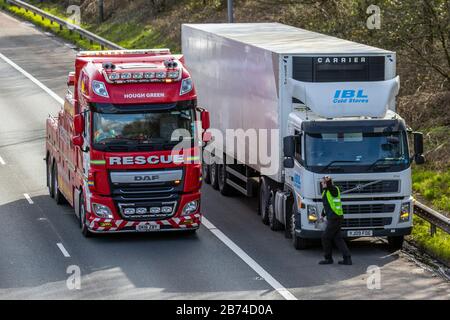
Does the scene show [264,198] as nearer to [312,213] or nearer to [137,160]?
[312,213]

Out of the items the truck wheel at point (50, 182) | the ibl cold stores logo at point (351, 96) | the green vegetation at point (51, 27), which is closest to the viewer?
the ibl cold stores logo at point (351, 96)

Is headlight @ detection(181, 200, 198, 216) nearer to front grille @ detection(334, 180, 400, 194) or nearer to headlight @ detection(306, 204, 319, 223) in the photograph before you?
headlight @ detection(306, 204, 319, 223)

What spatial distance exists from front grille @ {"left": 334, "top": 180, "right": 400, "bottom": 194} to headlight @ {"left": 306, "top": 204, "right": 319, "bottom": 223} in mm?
650

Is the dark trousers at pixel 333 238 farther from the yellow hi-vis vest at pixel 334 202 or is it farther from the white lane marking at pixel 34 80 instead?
the white lane marking at pixel 34 80

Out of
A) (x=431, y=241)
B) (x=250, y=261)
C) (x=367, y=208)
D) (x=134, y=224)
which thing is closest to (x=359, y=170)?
(x=367, y=208)

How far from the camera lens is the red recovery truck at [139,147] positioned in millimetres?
24484

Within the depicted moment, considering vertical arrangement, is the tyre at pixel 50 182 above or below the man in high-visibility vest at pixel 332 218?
below

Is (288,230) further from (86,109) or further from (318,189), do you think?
(86,109)

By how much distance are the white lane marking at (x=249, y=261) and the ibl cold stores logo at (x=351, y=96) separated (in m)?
3.60

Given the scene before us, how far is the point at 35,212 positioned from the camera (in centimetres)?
2842

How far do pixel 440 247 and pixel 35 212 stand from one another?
986 centimetres

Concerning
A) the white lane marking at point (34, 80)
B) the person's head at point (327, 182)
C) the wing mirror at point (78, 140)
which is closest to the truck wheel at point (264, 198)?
the person's head at point (327, 182)

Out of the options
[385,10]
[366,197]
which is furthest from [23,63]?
[366,197]

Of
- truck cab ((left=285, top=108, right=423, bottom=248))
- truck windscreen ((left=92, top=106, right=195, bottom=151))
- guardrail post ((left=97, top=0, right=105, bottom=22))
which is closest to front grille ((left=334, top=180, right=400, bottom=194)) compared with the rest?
truck cab ((left=285, top=108, right=423, bottom=248))
